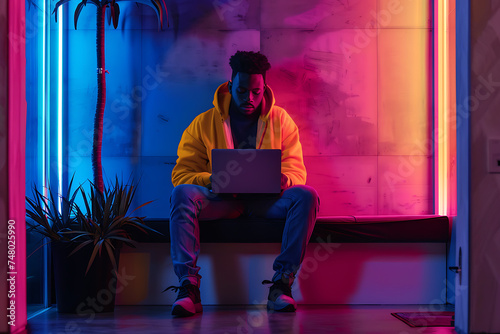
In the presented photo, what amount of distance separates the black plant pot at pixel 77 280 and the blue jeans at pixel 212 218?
0.38 meters

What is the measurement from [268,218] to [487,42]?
1364 mm

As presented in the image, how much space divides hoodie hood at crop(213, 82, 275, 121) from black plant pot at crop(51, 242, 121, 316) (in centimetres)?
103

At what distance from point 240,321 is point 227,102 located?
1297 millimetres

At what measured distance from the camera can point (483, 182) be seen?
1805 mm

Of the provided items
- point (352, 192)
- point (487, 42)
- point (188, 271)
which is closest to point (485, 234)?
point (487, 42)

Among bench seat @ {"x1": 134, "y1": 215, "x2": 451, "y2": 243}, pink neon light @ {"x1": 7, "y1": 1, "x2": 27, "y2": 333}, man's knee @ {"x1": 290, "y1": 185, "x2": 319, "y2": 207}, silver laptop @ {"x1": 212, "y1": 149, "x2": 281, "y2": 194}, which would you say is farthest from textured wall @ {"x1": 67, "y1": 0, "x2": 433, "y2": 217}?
pink neon light @ {"x1": 7, "y1": 1, "x2": 27, "y2": 333}

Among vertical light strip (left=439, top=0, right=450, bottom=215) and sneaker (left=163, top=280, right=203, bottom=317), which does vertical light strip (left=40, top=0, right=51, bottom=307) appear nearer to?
sneaker (left=163, top=280, right=203, bottom=317)

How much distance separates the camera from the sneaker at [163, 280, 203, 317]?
2.34 m

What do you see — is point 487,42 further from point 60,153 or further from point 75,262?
point 60,153

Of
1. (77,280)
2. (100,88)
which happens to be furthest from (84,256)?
(100,88)

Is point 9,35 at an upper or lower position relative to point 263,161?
upper

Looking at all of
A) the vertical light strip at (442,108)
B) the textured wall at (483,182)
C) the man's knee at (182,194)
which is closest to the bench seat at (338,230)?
the man's knee at (182,194)

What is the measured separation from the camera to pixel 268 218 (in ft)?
9.05

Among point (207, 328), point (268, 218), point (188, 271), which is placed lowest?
point (207, 328)
